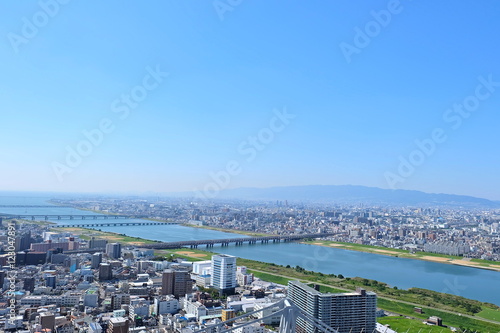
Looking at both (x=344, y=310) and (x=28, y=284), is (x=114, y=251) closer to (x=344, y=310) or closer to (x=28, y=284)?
(x=28, y=284)

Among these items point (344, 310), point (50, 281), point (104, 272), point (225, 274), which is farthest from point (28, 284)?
point (344, 310)

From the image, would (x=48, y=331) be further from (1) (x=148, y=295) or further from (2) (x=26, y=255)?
(2) (x=26, y=255)

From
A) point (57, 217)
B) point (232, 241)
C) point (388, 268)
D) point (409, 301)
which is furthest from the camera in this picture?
point (57, 217)

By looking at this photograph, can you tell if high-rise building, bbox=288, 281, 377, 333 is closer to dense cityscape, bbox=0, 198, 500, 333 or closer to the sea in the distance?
dense cityscape, bbox=0, 198, 500, 333

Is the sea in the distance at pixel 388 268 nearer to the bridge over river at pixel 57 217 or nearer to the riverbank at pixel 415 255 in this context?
the riverbank at pixel 415 255

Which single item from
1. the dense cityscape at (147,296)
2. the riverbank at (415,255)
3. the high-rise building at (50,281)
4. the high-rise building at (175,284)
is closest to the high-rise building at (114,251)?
the dense cityscape at (147,296)
